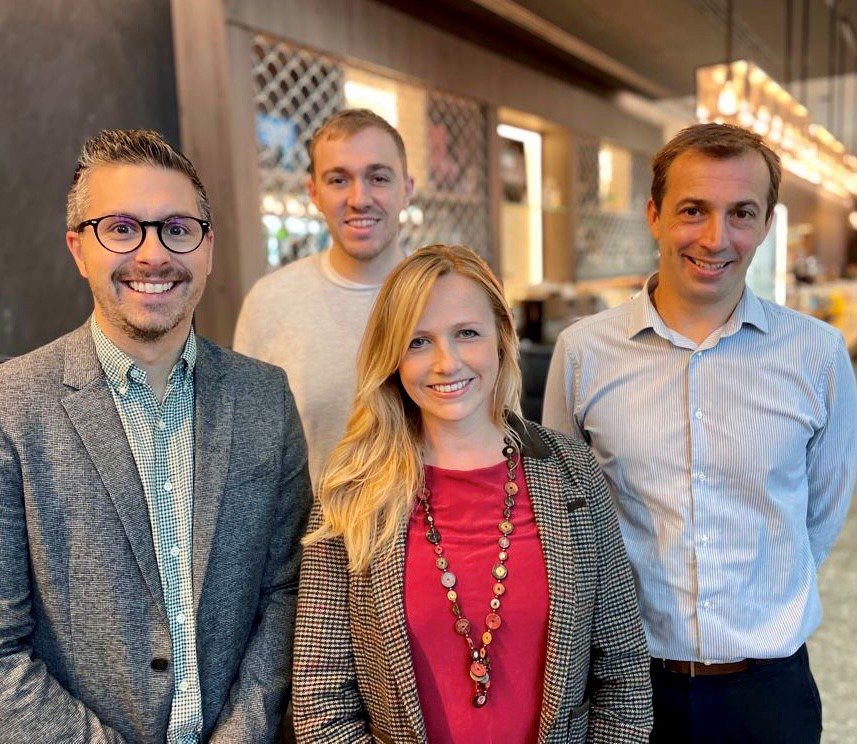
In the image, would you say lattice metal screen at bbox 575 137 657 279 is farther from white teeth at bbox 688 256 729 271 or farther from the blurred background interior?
white teeth at bbox 688 256 729 271

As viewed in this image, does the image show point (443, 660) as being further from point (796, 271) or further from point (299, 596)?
point (796, 271)

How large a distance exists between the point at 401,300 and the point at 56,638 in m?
0.78

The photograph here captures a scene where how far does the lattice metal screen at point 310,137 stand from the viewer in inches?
113

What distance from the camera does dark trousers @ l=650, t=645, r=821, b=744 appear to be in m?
1.48

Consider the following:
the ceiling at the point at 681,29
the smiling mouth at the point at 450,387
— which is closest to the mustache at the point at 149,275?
the smiling mouth at the point at 450,387

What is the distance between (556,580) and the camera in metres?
1.25

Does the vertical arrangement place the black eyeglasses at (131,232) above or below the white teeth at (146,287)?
above

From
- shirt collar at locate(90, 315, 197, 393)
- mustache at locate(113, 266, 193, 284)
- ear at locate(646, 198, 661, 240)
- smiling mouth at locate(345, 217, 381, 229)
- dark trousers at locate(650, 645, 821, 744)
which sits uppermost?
smiling mouth at locate(345, 217, 381, 229)

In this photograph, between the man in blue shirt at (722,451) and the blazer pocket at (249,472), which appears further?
the man in blue shirt at (722,451)

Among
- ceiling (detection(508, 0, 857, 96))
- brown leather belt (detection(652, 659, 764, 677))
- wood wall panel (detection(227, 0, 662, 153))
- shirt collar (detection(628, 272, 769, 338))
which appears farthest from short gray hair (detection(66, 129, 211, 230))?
ceiling (detection(508, 0, 857, 96))

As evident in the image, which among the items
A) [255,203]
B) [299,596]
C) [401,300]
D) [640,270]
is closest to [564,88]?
[640,270]

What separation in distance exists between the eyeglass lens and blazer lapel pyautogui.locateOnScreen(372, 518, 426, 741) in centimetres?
64

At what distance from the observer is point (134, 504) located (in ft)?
3.92

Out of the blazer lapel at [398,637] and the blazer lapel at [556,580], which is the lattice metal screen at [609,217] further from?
the blazer lapel at [398,637]
